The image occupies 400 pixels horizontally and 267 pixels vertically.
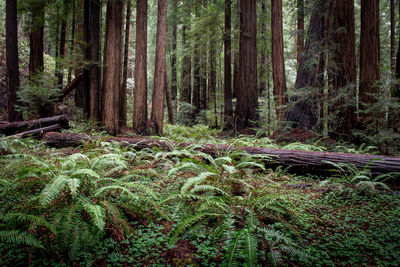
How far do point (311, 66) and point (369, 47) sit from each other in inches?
64.3

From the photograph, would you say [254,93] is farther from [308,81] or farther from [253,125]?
[308,81]

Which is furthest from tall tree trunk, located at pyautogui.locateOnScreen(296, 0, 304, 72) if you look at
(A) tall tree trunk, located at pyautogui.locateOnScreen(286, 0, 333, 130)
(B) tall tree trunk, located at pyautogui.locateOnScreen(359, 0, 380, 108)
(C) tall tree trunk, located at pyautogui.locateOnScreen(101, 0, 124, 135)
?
(C) tall tree trunk, located at pyautogui.locateOnScreen(101, 0, 124, 135)

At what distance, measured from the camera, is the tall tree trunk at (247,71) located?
10094mm

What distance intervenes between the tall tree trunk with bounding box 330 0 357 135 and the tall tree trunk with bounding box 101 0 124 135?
7.80m

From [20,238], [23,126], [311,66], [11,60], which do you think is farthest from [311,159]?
[11,60]

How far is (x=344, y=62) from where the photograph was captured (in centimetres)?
690

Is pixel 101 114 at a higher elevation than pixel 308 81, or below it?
below

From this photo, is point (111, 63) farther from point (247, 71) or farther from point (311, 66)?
point (311, 66)

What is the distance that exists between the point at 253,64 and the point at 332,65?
3912 millimetres

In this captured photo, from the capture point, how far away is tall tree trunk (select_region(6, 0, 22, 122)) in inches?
351

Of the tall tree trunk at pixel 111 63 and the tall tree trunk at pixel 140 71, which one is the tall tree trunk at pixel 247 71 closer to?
the tall tree trunk at pixel 140 71

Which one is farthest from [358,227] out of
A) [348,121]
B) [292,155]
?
[348,121]

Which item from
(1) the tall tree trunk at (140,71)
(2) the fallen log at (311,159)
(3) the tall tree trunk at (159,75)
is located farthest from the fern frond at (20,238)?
(3) the tall tree trunk at (159,75)

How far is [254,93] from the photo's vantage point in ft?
33.2
